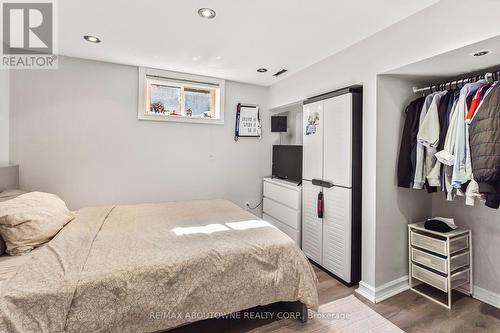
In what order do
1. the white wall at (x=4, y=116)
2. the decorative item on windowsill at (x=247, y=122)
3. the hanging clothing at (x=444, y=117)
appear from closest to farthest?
1. the hanging clothing at (x=444, y=117)
2. the white wall at (x=4, y=116)
3. the decorative item on windowsill at (x=247, y=122)

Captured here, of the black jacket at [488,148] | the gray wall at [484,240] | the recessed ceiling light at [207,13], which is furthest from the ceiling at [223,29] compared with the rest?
the gray wall at [484,240]

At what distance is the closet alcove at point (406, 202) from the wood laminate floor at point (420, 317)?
0.67 ft

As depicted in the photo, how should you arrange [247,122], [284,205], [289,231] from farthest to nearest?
[247,122]
[284,205]
[289,231]

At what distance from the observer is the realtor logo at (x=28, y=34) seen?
6.22 feet

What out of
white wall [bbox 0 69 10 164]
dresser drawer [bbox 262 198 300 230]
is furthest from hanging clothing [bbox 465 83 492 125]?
white wall [bbox 0 69 10 164]

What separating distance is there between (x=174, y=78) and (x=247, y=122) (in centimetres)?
126

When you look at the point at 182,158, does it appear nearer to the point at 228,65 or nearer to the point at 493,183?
the point at 228,65

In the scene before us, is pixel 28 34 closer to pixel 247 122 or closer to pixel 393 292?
pixel 247 122

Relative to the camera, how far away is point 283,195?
341 centimetres

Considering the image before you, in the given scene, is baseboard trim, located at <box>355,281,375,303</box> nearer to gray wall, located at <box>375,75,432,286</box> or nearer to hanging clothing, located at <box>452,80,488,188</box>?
gray wall, located at <box>375,75,432,286</box>

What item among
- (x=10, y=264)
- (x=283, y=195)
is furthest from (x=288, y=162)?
(x=10, y=264)

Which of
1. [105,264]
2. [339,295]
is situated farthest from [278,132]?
[105,264]

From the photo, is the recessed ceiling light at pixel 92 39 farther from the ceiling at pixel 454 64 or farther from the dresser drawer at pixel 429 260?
the dresser drawer at pixel 429 260

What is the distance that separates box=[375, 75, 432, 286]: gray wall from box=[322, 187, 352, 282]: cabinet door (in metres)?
0.28
